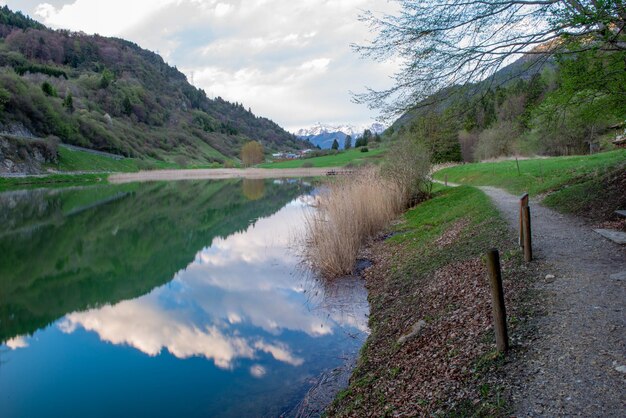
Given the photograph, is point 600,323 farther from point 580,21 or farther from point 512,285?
point 580,21

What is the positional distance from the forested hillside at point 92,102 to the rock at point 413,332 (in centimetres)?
6621

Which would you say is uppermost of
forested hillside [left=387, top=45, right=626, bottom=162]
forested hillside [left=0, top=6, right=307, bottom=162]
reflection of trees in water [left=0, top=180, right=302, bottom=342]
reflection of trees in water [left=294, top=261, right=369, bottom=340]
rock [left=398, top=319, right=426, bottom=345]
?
forested hillside [left=0, top=6, right=307, bottom=162]

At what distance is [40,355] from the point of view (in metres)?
8.02

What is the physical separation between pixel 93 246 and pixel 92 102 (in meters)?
113

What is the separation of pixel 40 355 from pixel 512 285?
8313 mm

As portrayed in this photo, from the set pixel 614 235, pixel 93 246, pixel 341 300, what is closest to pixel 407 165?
pixel 341 300

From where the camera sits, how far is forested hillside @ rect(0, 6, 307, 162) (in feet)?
219

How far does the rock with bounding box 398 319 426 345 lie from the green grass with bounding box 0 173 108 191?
45.3 m

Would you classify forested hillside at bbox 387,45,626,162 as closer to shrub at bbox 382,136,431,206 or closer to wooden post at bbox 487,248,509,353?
wooden post at bbox 487,248,509,353

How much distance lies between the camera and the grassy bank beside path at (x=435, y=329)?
174 inches

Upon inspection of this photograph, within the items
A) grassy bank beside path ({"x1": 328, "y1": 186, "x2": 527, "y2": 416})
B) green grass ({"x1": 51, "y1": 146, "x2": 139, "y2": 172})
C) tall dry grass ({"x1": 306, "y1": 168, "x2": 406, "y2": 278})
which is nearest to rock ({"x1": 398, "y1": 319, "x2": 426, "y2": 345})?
grassy bank beside path ({"x1": 328, "y1": 186, "x2": 527, "y2": 416})

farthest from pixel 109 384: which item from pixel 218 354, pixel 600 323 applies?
pixel 600 323

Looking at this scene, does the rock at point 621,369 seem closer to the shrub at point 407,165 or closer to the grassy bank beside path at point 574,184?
the grassy bank beside path at point 574,184

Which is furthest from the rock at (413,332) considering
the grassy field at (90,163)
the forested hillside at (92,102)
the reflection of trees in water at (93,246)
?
the forested hillside at (92,102)
